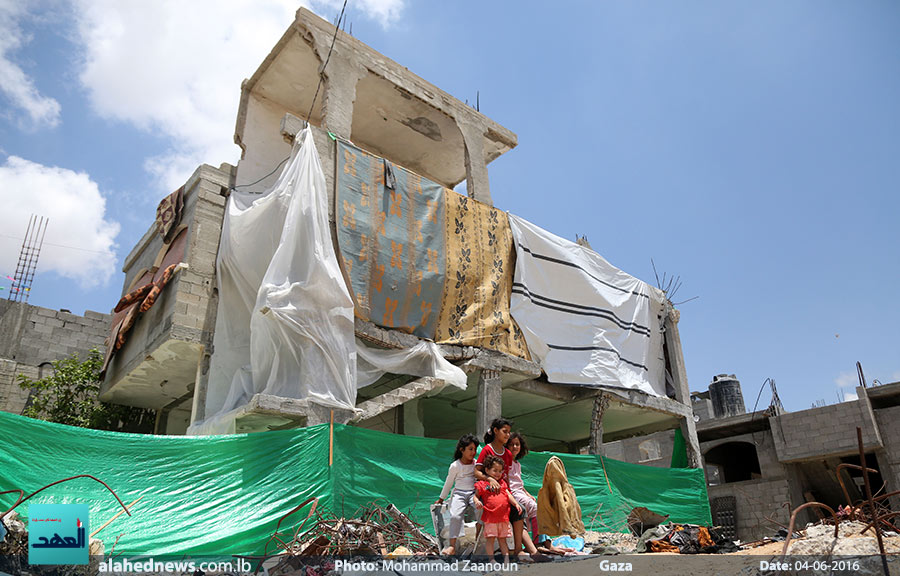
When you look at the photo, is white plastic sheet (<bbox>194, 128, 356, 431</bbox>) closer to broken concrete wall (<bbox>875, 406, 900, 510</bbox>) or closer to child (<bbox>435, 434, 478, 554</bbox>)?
child (<bbox>435, 434, 478, 554</bbox>)

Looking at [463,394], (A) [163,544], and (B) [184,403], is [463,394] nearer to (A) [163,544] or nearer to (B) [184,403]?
(B) [184,403]

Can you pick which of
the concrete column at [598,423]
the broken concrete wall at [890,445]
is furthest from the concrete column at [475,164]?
the broken concrete wall at [890,445]

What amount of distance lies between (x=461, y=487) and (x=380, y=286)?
491 cm

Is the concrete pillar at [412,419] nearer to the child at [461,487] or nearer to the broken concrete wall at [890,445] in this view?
the child at [461,487]

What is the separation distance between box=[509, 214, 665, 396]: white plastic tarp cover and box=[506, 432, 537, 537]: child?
5.89m

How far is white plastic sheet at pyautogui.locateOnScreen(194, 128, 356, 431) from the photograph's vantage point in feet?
30.1

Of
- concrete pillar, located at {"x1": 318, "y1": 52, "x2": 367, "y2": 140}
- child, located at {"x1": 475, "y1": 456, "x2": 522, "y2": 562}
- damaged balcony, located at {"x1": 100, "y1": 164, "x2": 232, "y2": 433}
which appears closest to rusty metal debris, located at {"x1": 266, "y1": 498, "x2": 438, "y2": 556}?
child, located at {"x1": 475, "y1": 456, "x2": 522, "y2": 562}

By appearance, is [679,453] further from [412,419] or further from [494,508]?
[494,508]

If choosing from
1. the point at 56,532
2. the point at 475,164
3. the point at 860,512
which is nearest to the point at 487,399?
the point at 475,164

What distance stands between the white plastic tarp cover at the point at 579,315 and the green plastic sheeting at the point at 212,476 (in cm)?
426

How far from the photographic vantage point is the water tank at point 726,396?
2433cm

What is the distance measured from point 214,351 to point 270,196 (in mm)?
2767

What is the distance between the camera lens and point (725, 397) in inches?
970

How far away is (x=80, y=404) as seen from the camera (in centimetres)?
1356
